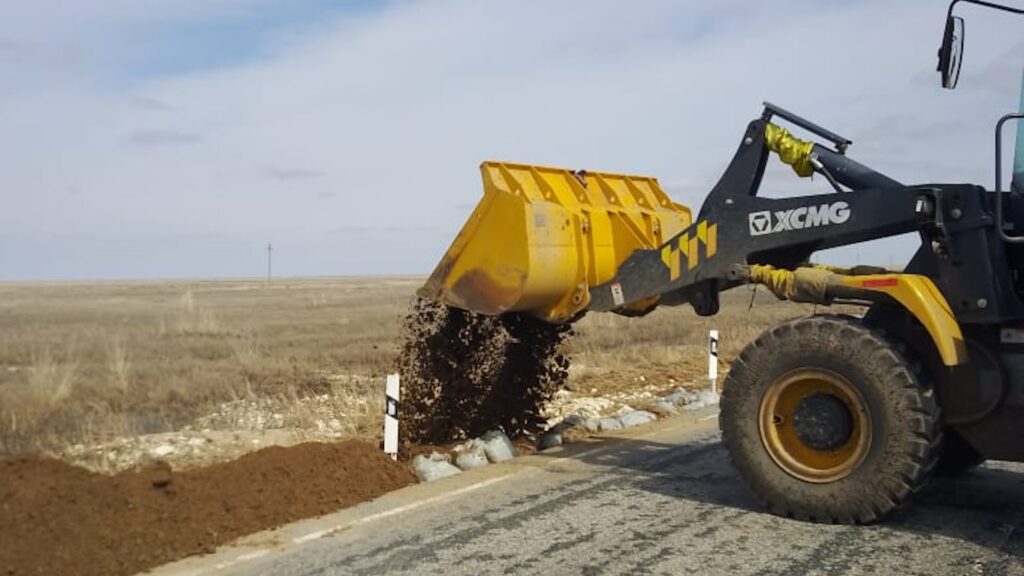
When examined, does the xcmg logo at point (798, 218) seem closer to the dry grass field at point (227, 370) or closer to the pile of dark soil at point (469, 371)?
the pile of dark soil at point (469, 371)

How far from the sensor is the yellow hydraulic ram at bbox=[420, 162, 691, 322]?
26.8 feet

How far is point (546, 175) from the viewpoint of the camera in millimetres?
8953

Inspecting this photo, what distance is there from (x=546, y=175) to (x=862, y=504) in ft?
13.6

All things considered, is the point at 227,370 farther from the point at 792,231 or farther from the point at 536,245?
the point at 792,231

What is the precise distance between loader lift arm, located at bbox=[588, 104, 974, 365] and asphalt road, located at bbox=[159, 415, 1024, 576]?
3.88 feet

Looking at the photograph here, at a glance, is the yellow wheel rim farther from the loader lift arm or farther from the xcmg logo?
the xcmg logo

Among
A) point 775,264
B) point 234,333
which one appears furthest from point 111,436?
point 234,333

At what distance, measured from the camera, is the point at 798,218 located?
23.2 feet

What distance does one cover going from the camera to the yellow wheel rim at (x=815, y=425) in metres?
6.36

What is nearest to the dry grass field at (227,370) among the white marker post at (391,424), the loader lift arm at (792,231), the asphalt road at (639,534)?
the white marker post at (391,424)

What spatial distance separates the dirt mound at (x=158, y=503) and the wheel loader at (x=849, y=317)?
2050 mm

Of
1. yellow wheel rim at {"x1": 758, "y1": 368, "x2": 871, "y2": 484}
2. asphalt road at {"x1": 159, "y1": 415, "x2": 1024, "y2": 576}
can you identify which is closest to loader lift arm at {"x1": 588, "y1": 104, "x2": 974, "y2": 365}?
yellow wheel rim at {"x1": 758, "y1": 368, "x2": 871, "y2": 484}

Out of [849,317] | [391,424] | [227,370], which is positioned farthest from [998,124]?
[227,370]

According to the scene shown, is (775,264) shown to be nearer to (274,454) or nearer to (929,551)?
(929,551)
